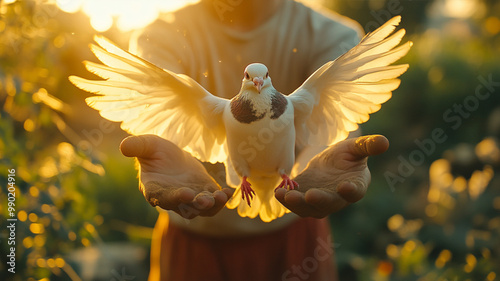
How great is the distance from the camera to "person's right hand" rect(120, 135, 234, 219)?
0.64 meters

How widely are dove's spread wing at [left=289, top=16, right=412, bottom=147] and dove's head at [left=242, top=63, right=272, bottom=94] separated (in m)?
0.06

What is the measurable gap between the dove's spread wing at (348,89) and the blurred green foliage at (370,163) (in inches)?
19.7

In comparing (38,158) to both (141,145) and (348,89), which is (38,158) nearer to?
(141,145)

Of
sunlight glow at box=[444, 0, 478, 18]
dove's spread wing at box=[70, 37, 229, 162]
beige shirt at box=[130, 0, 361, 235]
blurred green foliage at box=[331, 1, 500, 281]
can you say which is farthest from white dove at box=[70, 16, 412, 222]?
sunlight glow at box=[444, 0, 478, 18]

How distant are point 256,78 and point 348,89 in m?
0.17

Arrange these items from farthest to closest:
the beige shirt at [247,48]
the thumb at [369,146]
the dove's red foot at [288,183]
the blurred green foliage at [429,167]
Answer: the blurred green foliage at [429,167] → the beige shirt at [247,48] → the dove's red foot at [288,183] → the thumb at [369,146]

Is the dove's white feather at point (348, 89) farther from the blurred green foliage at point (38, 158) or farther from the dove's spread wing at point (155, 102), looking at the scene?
the blurred green foliage at point (38, 158)

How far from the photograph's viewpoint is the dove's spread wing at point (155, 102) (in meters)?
0.68

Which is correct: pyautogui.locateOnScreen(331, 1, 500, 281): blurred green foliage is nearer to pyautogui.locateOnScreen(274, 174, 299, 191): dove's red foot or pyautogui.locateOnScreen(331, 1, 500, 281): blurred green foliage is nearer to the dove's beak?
pyautogui.locateOnScreen(274, 174, 299, 191): dove's red foot

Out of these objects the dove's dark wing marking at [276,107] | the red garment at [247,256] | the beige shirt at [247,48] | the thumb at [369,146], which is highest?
the beige shirt at [247,48]

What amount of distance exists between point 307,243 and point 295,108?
423 millimetres

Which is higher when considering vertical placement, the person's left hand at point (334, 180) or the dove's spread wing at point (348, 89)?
the dove's spread wing at point (348, 89)

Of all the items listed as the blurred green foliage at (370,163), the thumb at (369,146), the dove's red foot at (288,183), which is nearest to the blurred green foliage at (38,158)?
the blurred green foliage at (370,163)

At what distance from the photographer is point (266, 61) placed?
38.6 inches
